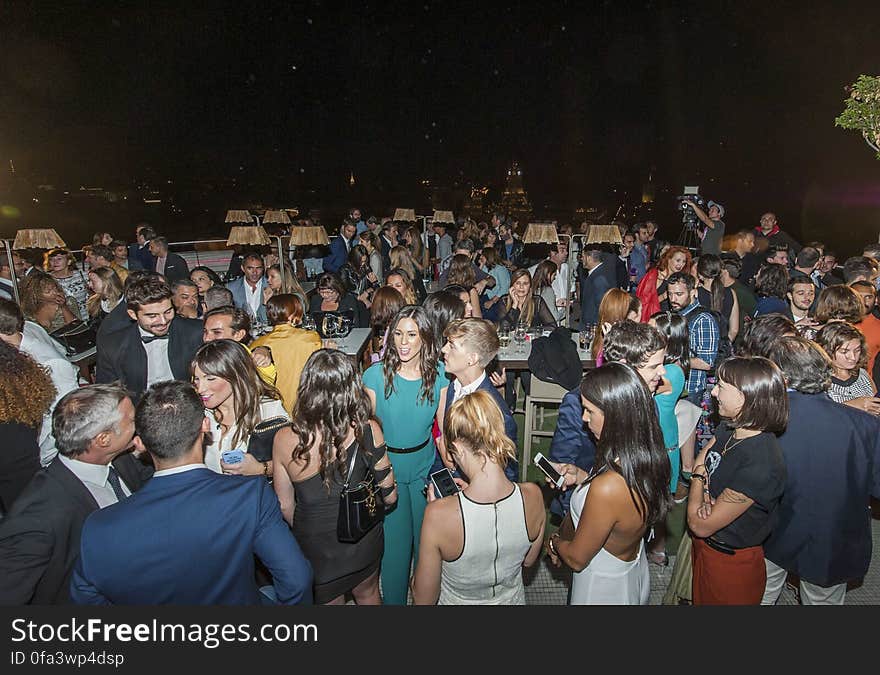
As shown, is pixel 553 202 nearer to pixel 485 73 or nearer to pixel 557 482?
pixel 485 73

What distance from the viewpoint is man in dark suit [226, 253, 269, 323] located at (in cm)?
569

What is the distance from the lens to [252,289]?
5.81 m

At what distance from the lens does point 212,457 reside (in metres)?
2.48

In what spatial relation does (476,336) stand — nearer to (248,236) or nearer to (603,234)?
(603,234)

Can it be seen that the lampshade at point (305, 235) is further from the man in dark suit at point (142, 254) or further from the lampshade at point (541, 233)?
the lampshade at point (541, 233)

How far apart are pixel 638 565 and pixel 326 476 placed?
1355 millimetres

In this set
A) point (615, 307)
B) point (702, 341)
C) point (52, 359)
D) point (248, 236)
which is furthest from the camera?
point (248, 236)

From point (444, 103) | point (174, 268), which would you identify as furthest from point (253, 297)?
point (444, 103)

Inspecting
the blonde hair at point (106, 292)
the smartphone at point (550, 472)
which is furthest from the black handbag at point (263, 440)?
the blonde hair at point (106, 292)

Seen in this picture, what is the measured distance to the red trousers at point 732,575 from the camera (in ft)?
7.14

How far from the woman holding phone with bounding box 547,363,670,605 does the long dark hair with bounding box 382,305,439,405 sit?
110cm

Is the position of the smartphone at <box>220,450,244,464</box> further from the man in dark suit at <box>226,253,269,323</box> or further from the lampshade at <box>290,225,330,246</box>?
the lampshade at <box>290,225,330,246</box>

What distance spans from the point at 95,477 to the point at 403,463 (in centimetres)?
151

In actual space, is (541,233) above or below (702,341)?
above
